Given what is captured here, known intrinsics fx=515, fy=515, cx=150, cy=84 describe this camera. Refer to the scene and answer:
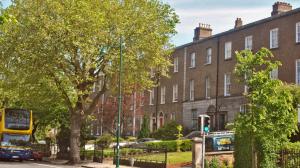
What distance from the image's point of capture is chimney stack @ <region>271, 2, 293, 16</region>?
42438 millimetres

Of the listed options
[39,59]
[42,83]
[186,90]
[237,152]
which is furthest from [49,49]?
[186,90]

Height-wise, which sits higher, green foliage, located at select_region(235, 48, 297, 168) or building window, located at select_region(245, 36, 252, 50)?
building window, located at select_region(245, 36, 252, 50)

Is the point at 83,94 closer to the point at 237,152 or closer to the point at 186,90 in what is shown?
the point at 237,152

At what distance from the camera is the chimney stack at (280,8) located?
42438 millimetres

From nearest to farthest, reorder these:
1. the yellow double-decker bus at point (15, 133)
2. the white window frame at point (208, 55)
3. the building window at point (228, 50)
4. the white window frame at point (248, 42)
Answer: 1. the yellow double-decker bus at point (15, 133)
2. the white window frame at point (248, 42)
3. the building window at point (228, 50)
4. the white window frame at point (208, 55)

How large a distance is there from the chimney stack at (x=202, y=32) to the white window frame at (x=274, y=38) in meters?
12.4

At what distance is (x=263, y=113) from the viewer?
21.8 metres

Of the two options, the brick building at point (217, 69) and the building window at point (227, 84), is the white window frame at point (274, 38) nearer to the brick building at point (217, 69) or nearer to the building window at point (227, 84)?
the brick building at point (217, 69)

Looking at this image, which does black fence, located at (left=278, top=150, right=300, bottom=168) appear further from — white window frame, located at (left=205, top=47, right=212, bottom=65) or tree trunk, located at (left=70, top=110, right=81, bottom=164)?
white window frame, located at (left=205, top=47, right=212, bottom=65)

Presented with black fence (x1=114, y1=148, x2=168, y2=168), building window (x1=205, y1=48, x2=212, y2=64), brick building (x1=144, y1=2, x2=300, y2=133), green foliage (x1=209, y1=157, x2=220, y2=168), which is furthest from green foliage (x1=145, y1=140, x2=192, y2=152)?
green foliage (x1=209, y1=157, x2=220, y2=168)

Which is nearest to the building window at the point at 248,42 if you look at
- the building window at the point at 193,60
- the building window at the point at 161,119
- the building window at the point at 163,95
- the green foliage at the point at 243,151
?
the building window at the point at 193,60

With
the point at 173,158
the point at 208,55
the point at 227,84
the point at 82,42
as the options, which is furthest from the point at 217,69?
the point at 82,42

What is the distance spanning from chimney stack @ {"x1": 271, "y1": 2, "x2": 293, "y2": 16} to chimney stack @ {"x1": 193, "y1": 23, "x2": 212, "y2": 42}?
11.9 m

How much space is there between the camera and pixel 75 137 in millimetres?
38656
